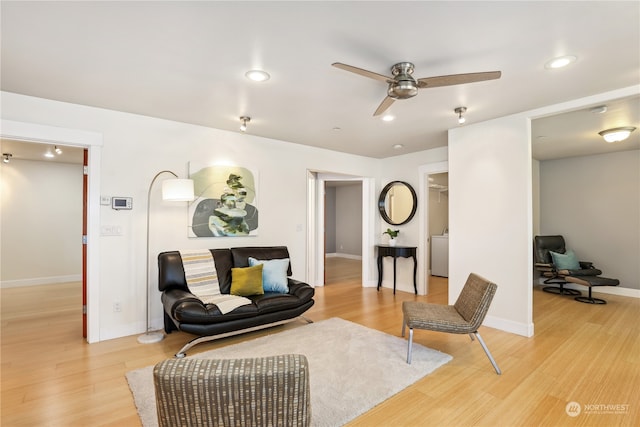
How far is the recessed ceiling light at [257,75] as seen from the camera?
2.53 m

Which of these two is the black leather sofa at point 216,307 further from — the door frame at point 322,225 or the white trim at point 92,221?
the door frame at point 322,225

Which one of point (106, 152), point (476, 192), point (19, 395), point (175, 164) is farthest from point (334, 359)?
point (106, 152)

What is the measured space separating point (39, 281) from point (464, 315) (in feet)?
24.5

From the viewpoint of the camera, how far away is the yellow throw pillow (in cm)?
352

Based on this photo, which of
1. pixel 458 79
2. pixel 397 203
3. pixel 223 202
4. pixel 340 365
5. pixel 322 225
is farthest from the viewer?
pixel 322 225

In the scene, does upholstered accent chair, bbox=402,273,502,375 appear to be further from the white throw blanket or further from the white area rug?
the white throw blanket

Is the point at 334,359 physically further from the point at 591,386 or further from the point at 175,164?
the point at 175,164

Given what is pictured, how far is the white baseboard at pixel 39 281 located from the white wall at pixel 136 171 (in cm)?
401

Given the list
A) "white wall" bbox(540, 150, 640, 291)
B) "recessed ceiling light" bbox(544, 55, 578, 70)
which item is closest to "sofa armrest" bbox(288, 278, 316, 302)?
"recessed ceiling light" bbox(544, 55, 578, 70)

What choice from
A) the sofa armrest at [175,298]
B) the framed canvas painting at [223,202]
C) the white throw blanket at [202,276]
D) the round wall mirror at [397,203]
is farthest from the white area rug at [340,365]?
the round wall mirror at [397,203]

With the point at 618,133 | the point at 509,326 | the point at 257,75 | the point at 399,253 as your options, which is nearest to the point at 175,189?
the point at 257,75

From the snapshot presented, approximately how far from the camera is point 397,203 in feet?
19.5

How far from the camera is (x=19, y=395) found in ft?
7.54

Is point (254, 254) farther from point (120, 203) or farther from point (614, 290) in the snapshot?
point (614, 290)
